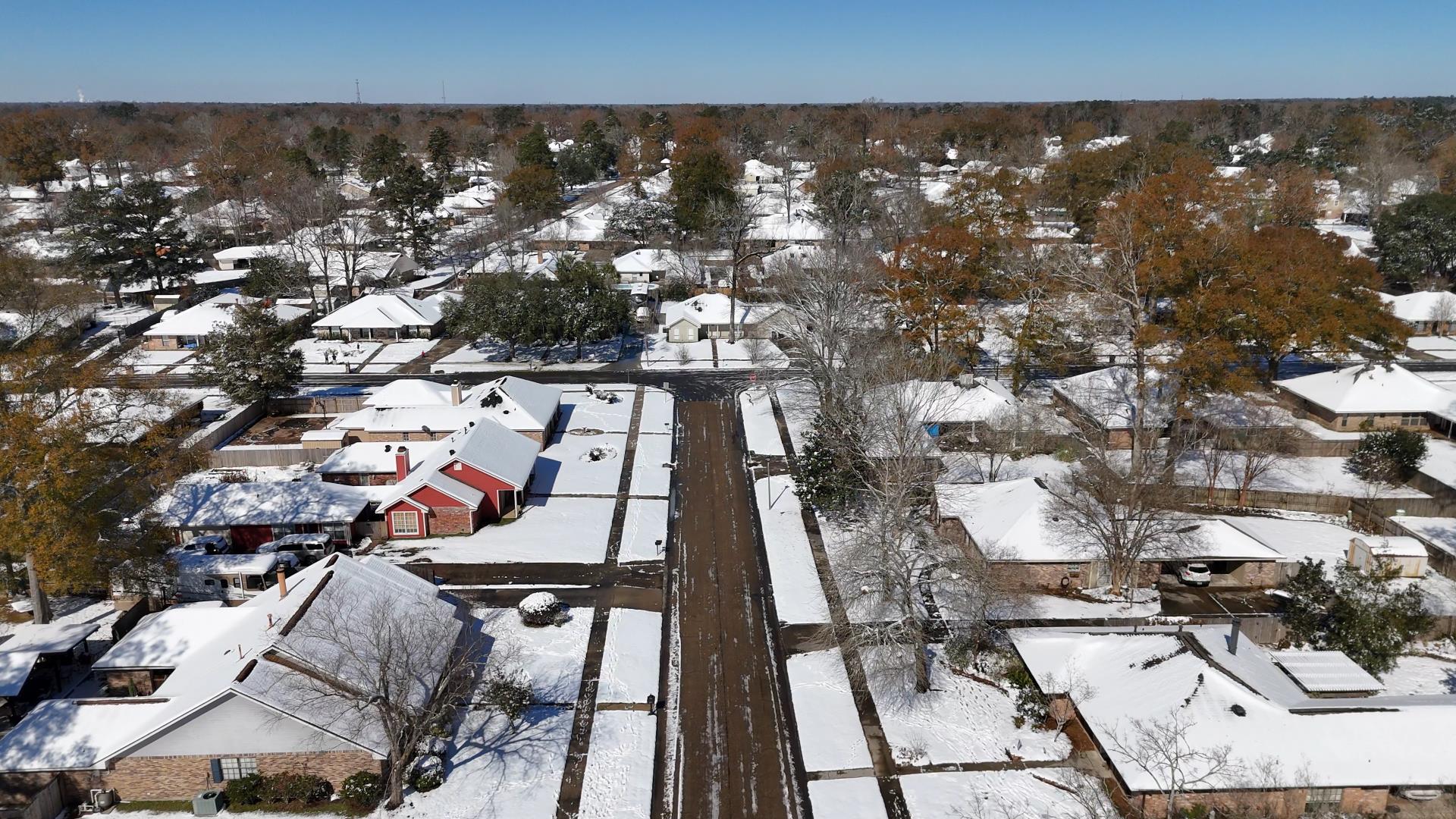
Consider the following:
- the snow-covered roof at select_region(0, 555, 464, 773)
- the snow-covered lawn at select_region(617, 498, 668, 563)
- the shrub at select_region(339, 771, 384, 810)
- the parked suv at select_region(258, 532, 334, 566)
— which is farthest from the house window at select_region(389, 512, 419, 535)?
the shrub at select_region(339, 771, 384, 810)

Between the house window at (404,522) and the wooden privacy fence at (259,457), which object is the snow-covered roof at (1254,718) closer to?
the house window at (404,522)

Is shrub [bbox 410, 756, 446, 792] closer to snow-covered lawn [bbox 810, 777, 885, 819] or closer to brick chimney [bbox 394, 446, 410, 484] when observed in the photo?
snow-covered lawn [bbox 810, 777, 885, 819]

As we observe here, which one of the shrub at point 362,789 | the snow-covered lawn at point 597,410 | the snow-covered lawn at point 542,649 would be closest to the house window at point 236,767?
the shrub at point 362,789

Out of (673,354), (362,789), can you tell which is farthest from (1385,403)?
(362,789)

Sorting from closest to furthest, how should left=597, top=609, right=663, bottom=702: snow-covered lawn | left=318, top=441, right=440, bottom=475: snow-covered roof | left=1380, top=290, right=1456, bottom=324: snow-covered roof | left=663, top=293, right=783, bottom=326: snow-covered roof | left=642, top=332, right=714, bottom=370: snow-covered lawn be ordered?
1. left=597, top=609, right=663, bottom=702: snow-covered lawn
2. left=318, top=441, right=440, bottom=475: snow-covered roof
3. left=642, top=332, right=714, bottom=370: snow-covered lawn
4. left=1380, top=290, right=1456, bottom=324: snow-covered roof
5. left=663, top=293, right=783, bottom=326: snow-covered roof

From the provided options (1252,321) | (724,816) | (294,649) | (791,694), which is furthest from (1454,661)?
(294,649)

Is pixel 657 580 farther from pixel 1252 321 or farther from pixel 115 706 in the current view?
pixel 1252 321
